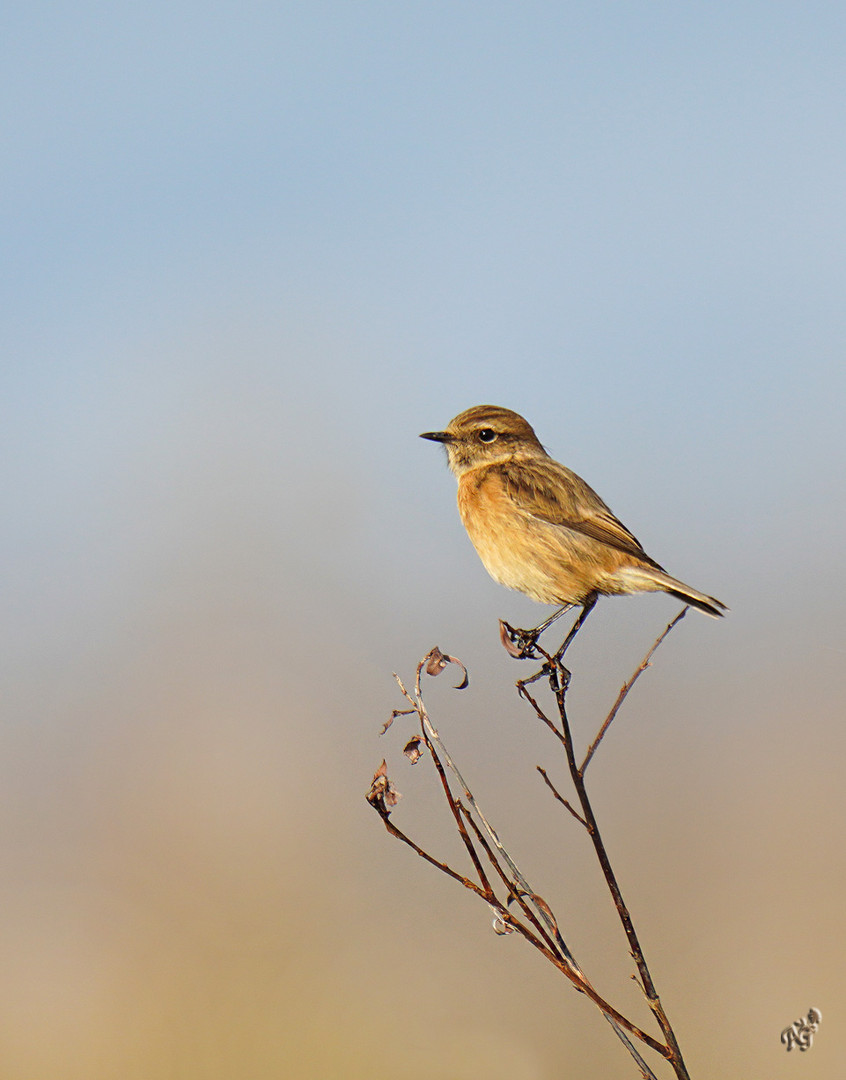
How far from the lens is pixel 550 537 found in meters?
4.40

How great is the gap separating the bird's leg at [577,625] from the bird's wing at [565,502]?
0.27m

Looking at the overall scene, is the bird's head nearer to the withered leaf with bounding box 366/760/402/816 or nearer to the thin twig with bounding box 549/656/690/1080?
the withered leaf with bounding box 366/760/402/816

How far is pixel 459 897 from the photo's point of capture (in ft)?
38.3

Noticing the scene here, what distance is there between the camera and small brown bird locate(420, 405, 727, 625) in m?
4.34

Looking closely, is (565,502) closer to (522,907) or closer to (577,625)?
(577,625)

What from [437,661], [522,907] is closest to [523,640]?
[437,661]

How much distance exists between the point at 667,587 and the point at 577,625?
1.31 feet

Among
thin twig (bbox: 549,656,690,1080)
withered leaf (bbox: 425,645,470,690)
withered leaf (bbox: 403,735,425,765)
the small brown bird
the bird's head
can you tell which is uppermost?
the bird's head

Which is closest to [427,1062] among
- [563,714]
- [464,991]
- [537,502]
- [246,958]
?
[464,991]

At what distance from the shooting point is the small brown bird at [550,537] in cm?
434

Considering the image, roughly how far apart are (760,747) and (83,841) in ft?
31.3
